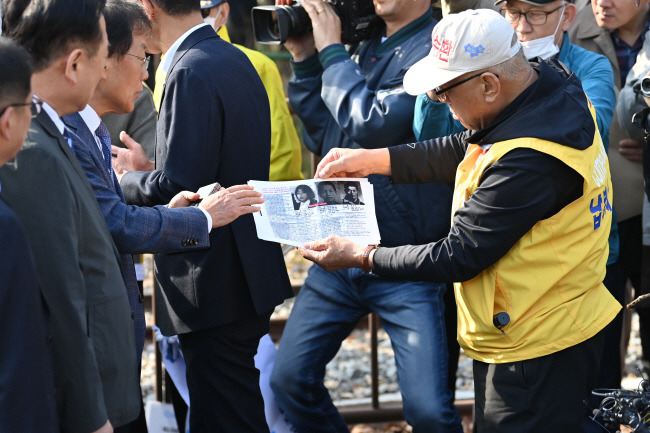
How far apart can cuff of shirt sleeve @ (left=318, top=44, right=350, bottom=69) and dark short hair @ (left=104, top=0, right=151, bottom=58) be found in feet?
3.23

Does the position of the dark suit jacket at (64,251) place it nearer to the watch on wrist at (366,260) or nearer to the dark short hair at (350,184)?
the watch on wrist at (366,260)

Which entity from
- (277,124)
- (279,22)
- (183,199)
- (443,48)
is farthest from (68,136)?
(277,124)

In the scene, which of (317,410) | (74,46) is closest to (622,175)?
(317,410)

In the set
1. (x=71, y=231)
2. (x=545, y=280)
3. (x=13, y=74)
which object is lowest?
(x=545, y=280)

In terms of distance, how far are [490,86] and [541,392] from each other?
0.94 metres

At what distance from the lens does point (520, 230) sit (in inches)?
102

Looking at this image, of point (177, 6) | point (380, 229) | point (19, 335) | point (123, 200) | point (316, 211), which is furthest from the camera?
point (380, 229)

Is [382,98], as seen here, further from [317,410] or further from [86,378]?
[86,378]

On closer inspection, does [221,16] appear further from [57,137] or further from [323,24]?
[57,137]

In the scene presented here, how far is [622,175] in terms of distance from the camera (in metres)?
3.86

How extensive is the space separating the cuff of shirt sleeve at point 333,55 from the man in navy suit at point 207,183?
16.8 inches

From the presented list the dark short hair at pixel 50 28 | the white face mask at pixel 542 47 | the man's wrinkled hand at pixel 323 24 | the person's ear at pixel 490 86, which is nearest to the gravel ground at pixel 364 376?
the white face mask at pixel 542 47

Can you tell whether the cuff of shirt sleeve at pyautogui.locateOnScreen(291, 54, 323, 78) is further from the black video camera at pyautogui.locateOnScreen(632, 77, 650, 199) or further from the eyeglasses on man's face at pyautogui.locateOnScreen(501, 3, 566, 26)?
the black video camera at pyautogui.locateOnScreen(632, 77, 650, 199)

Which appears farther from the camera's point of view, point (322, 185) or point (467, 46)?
point (322, 185)
